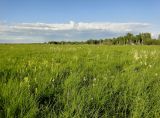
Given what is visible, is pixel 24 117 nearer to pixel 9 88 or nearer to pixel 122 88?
pixel 9 88

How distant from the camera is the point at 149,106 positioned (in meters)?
5.16

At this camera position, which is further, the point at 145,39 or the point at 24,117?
the point at 145,39

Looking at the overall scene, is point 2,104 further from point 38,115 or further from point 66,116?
point 66,116

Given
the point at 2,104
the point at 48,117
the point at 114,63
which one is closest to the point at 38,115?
the point at 48,117

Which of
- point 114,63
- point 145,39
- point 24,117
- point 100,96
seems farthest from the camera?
point 145,39

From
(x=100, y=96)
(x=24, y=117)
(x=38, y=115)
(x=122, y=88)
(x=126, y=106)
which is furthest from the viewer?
(x=122, y=88)

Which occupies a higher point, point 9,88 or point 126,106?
point 9,88

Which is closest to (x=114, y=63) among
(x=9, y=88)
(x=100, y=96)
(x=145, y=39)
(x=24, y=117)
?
(x=100, y=96)

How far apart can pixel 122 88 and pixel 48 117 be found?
2.26 m

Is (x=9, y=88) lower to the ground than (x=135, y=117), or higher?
higher

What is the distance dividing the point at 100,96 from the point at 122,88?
978 millimetres

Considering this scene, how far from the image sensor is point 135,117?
4.52 m

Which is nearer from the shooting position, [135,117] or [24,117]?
[24,117]

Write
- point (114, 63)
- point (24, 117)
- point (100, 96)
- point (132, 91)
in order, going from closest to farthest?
1. point (24, 117)
2. point (100, 96)
3. point (132, 91)
4. point (114, 63)
